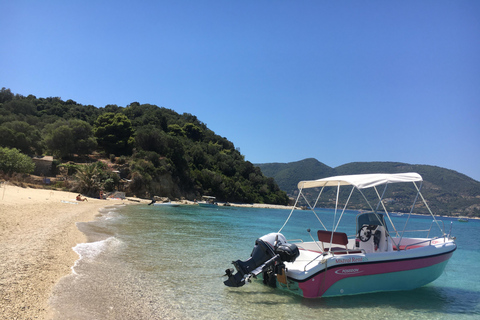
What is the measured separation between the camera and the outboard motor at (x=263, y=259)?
19.7 ft

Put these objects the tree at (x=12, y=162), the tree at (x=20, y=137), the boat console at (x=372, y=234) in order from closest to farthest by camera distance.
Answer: the boat console at (x=372, y=234) → the tree at (x=12, y=162) → the tree at (x=20, y=137)

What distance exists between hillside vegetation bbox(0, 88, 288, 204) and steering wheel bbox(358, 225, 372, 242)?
108 feet

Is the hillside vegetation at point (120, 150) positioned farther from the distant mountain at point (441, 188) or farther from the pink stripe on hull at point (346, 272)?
the distant mountain at point (441, 188)

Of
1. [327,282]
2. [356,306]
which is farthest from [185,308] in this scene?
[356,306]

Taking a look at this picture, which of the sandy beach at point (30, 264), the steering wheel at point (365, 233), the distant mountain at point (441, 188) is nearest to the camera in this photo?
the sandy beach at point (30, 264)

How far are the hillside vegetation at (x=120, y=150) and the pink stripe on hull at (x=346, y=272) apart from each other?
1296 inches

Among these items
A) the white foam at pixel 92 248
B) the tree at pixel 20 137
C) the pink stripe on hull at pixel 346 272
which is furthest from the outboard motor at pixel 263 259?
the tree at pixel 20 137

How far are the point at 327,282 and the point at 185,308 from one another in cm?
307

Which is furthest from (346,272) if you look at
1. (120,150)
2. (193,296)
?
(120,150)

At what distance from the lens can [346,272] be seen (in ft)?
A: 21.5

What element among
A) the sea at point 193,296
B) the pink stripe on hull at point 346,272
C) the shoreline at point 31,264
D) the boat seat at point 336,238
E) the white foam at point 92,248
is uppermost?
the boat seat at point 336,238

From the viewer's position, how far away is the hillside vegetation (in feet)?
134

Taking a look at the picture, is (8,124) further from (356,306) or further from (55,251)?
(356,306)

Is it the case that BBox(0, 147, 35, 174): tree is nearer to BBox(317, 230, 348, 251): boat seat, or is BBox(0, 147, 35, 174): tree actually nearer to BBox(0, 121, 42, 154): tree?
BBox(0, 121, 42, 154): tree
